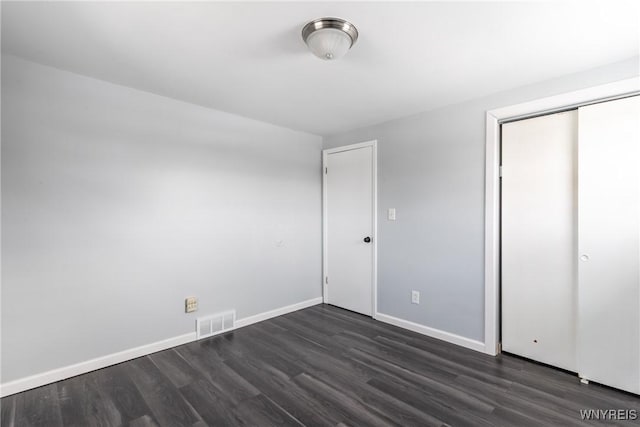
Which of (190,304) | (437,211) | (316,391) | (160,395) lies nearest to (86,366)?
(160,395)

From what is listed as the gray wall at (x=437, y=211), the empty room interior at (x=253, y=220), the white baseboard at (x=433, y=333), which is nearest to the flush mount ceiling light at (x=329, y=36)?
the empty room interior at (x=253, y=220)

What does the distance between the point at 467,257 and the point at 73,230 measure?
3.26 meters

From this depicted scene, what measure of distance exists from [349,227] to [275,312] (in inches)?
53.5

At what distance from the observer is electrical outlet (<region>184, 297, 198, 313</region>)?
284 centimetres

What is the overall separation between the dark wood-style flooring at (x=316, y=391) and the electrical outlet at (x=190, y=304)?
1.09ft

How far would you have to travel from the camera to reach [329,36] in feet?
5.47

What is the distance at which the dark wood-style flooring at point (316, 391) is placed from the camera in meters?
1.81

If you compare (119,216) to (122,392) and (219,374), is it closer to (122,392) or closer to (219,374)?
(122,392)

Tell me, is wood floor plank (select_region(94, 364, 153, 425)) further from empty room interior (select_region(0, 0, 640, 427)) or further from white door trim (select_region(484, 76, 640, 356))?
white door trim (select_region(484, 76, 640, 356))

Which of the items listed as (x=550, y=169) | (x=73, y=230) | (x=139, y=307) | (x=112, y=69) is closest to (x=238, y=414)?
(x=139, y=307)

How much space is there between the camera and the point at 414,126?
3141 mm

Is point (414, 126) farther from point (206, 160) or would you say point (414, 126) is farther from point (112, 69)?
point (112, 69)

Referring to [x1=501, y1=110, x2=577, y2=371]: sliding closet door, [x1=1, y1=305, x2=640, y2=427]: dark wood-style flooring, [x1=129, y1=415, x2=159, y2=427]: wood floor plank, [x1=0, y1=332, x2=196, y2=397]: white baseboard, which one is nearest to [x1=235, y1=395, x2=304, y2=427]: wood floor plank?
[x1=1, y1=305, x2=640, y2=427]: dark wood-style flooring

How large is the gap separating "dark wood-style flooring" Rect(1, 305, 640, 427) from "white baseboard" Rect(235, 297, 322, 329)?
18.3 inches
